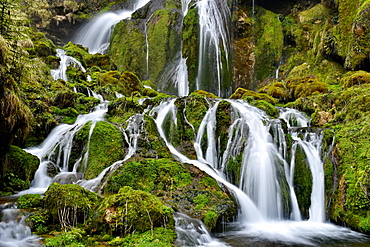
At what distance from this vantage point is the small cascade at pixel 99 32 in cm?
3244

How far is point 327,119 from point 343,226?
5613 mm

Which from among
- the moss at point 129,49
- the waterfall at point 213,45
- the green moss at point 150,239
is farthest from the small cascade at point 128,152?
the moss at point 129,49

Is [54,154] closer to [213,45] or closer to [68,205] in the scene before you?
[68,205]

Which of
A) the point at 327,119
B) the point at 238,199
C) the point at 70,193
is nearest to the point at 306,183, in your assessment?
the point at 238,199

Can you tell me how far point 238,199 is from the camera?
27.2 ft

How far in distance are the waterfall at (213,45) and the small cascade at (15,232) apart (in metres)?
19.4

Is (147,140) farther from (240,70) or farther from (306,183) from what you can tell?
(240,70)

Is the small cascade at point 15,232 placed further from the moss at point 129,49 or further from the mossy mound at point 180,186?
the moss at point 129,49

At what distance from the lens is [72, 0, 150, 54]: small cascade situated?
106ft

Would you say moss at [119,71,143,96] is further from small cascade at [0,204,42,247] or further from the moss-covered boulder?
small cascade at [0,204,42,247]

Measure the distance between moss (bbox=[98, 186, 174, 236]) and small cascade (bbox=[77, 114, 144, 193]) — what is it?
8.18ft

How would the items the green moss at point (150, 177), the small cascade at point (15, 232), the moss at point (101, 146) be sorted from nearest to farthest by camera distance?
the small cascade at point (15, 232) → the green moss at point (150, 177) → the moss at point (101, 146)

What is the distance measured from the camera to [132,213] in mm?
5238

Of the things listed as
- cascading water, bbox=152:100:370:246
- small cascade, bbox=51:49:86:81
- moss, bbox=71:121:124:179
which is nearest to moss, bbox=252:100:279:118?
cascading water, bbox=152:100:370:246
